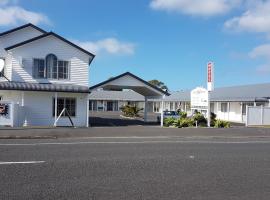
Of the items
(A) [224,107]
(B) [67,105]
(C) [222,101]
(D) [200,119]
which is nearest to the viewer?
(B) [67,105]

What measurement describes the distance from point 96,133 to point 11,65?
31.4 ft

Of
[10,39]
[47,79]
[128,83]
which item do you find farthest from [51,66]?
[128,83]

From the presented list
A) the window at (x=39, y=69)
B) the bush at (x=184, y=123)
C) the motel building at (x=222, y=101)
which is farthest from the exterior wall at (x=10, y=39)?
the motel building at (x=222, y=101)

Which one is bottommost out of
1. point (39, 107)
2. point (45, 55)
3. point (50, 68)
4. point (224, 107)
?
point (39, 107)

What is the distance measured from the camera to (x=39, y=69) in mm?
28203

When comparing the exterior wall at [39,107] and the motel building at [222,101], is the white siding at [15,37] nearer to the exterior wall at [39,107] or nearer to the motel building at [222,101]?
the exterior wall at [39,107]

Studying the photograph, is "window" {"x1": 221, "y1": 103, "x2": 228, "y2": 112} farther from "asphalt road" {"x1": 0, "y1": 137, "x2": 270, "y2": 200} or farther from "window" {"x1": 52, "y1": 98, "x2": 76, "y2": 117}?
"asphalt road" {"x1": 0, "y1": 137, "x2": 270, "y2": 200}

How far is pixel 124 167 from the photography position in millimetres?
10336

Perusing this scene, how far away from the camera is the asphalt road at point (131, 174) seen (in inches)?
297

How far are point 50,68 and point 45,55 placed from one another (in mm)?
956

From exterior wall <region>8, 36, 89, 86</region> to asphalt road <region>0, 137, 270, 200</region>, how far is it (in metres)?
14.5

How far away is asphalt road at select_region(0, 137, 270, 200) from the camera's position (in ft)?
24.8

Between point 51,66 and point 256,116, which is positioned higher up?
point 51,66

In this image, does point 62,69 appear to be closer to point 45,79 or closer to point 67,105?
point 45,79
